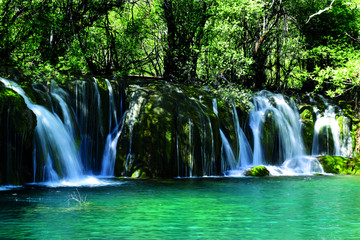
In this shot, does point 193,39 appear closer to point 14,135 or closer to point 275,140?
point 275,140

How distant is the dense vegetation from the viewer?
62.8 feet

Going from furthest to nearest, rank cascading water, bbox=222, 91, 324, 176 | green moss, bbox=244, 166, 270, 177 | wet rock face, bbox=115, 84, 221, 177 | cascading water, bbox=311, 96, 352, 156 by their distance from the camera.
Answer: cascading water, bbox=311, 96, 352, 156
cascading water, bbox=222, 91, 324, 176
green moss, bbox=244, 166, 270, 177
wet rock face, bbox=115, 84, 221, 177

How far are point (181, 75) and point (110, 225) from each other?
59.8ft

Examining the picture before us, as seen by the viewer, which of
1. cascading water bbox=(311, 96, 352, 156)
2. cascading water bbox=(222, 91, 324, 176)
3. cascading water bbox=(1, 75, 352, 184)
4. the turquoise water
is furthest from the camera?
cascading water bbox=(311, 96, 352, 156)

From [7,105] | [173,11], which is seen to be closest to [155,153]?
[7,105]

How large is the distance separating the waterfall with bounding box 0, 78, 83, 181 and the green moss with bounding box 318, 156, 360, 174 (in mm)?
11486

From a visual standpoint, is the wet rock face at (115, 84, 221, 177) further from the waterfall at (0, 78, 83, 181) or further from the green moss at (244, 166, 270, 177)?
the waterfall at (0, 78, 83, 181)

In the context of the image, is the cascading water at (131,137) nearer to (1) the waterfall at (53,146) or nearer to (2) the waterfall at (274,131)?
(1) the waterfall at (53,146)

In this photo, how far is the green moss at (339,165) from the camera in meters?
20.6

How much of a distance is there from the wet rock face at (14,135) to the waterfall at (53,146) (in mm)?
521

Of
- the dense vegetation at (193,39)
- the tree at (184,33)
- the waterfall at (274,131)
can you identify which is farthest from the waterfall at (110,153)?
the tree at (184,33)

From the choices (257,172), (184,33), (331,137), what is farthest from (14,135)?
(331,137)

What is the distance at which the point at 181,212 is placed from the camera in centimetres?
884

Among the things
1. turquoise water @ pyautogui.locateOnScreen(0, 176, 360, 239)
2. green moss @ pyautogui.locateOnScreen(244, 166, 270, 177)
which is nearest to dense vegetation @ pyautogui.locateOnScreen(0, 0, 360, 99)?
green moss @ pyautogui.locateOnScreen(244, 166, 270, 177)
